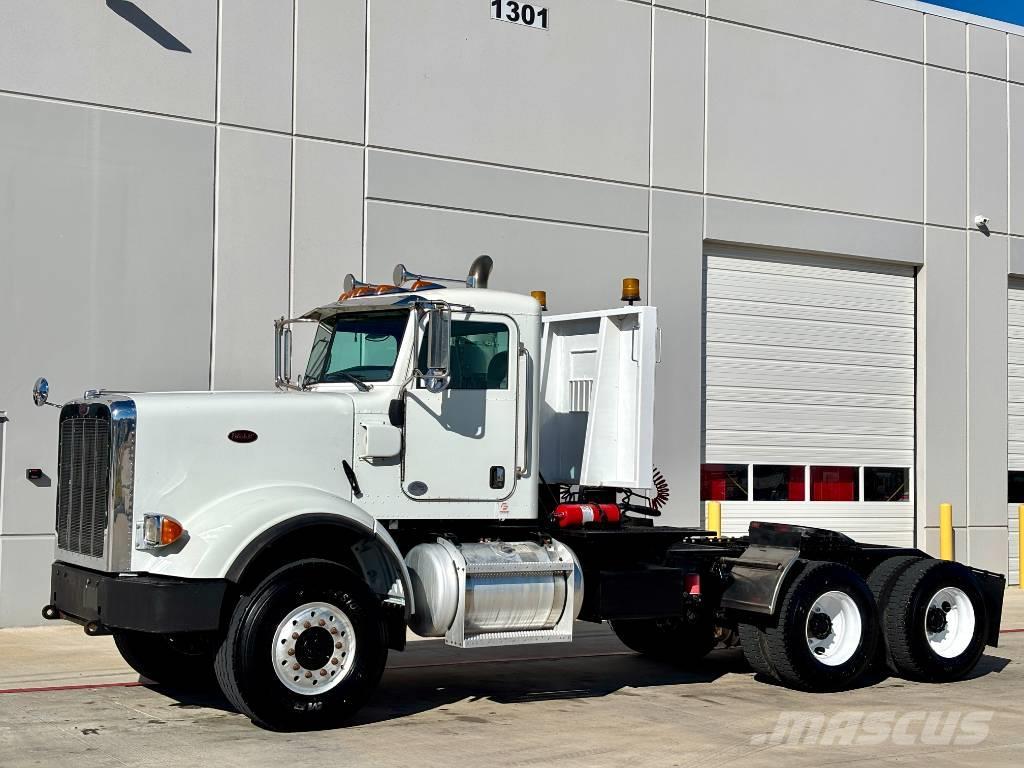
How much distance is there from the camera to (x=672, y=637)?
40.9ft

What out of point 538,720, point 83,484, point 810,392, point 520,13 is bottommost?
point 538,720

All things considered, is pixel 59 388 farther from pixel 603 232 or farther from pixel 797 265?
pixel 797 265

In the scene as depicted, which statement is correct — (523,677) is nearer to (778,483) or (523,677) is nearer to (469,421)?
(469,421)

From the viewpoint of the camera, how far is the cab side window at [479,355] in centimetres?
1019

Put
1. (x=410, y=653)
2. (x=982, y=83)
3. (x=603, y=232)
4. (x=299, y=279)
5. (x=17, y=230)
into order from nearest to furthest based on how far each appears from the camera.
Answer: (x=410, y=653) → (x=17, y=230) → (x=299, y=279) → (x=603, y=232) → (x=982, y=83)

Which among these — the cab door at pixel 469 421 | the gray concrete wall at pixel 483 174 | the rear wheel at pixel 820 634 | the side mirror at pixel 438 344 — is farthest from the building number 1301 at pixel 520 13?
the rear wheel at pixel 820 634

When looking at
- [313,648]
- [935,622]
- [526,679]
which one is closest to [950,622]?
[935,622]

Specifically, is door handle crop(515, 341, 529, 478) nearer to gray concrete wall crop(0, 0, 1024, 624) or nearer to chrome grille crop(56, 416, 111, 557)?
chrome grille crop(56, 416, 111, 557)

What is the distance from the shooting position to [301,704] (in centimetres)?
898

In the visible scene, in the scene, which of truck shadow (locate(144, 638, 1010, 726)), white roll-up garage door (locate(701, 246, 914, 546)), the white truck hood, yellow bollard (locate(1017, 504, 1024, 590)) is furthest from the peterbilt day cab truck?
yellow bollard (locate(1017, 504, 1024, 590))

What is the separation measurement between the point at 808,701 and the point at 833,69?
11.6m

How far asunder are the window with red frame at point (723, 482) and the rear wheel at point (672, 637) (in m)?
6.01

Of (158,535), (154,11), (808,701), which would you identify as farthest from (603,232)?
(158,535)

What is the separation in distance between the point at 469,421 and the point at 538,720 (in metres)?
2.15
